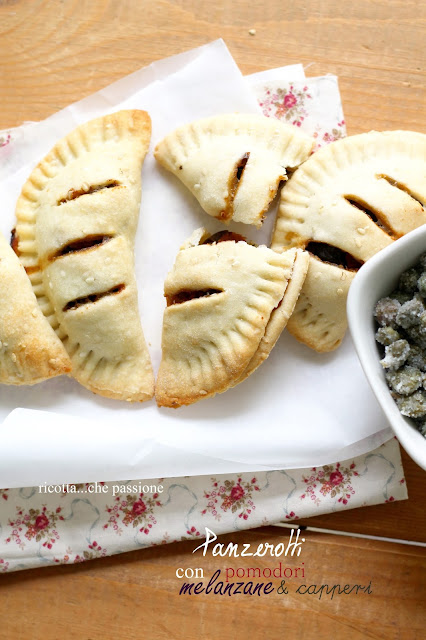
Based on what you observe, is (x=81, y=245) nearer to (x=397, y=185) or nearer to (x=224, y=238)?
(x=224, y=238)

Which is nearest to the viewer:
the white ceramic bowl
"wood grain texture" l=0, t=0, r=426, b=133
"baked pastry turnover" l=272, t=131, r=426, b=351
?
the white ceramic bowl

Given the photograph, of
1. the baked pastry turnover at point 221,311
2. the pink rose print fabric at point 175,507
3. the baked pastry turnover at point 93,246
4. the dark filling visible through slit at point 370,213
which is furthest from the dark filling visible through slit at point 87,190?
the pink rose print fabric at point 175,507

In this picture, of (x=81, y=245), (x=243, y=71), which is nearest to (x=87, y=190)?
(x=81, y=245)

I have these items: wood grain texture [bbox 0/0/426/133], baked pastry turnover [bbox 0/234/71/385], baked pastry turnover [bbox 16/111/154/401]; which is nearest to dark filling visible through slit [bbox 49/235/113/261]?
baked pastry turnover [bbox 16/111/154/401]

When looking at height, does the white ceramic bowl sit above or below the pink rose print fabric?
above

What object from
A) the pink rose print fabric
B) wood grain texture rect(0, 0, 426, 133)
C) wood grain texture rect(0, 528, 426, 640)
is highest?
wood grain texture rect(0, 0, 426, 133)

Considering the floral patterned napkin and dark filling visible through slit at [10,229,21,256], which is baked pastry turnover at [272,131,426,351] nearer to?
the floral patterned napkin
